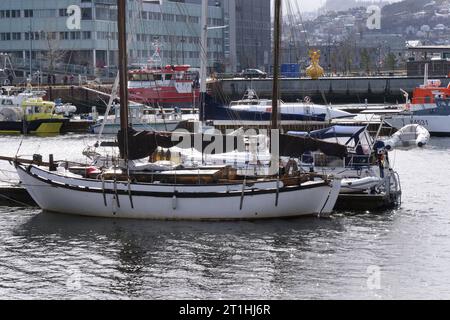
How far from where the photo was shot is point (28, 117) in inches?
3556

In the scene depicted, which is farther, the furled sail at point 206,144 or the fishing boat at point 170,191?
the furled sail at point 206,144

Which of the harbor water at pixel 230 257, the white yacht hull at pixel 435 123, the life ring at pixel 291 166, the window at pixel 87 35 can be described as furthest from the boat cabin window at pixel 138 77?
the life ring at pixel 291 166

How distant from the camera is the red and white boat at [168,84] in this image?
112312 mm

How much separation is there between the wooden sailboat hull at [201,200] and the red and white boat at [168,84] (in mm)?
68846

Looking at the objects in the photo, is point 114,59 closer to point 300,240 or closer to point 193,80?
point 193,80

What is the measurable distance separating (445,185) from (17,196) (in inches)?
884

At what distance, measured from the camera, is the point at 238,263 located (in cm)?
3562

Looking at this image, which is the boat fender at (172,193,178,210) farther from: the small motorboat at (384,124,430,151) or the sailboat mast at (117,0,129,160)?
the small motorboat at (384,124,430,151)

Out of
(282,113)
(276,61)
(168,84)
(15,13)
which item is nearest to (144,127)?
(282,113)

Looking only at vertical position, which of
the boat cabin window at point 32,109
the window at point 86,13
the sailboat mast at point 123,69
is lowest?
the boat cabin window at point 32,109

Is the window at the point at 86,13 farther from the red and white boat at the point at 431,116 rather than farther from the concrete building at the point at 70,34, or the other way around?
the red and white boat at the point at 431,116

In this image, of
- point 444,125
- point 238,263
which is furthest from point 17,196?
point 444,125

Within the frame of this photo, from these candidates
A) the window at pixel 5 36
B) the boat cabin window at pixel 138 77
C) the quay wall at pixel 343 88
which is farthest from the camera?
the window at pixel 5 36

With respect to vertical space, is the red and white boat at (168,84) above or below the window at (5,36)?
below
